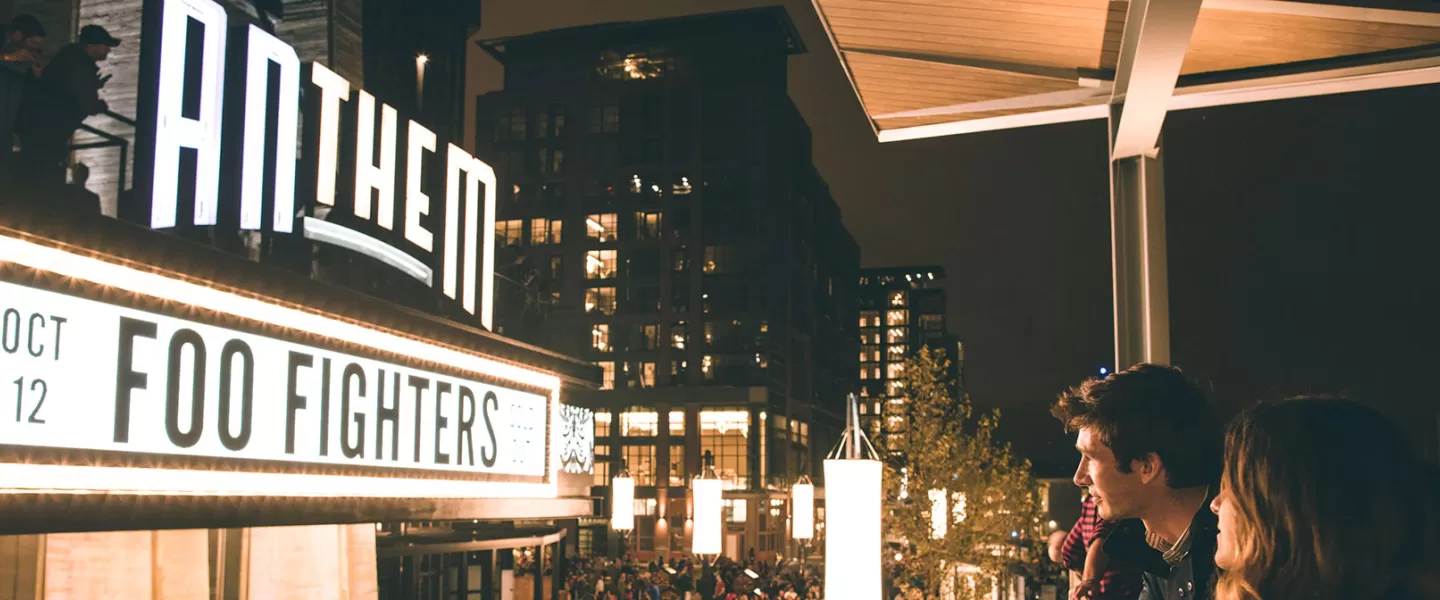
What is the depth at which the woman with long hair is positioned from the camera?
6.09 ft

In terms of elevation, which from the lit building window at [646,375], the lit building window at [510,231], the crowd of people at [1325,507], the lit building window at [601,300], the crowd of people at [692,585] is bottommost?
the crowd of people at [692,585]

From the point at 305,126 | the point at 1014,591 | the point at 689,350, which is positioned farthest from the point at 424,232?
the point at 689,350

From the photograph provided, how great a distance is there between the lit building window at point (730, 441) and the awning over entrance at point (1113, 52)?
2597 inches

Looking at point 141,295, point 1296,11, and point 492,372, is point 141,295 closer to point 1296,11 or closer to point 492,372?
point 492,372

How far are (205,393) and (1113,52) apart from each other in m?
5.79

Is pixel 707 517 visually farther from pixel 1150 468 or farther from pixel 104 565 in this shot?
pixel 1150 468

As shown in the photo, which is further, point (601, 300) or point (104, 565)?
point (601, 300)

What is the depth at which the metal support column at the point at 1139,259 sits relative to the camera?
20.3 ft

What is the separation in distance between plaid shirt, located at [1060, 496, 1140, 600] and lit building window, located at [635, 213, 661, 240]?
73.0 m

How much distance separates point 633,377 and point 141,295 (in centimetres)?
7093

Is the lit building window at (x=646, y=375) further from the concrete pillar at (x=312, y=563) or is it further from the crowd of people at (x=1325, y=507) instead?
the crowd of people at (x=1325, y=507)

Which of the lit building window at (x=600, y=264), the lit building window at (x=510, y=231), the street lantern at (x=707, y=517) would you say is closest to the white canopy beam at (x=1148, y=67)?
the street lantern at (x=707, y=517)

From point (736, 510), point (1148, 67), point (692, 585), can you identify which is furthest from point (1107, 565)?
point (736, 510)

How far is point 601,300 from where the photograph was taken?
77.7 metres
